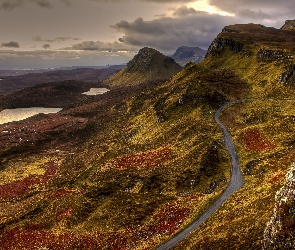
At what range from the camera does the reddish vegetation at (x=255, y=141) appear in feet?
228

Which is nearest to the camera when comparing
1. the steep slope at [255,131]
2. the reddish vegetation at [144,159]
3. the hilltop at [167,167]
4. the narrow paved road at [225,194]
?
the steep slope at [255,131]

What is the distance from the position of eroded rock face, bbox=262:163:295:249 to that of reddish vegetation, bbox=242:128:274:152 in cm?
4298

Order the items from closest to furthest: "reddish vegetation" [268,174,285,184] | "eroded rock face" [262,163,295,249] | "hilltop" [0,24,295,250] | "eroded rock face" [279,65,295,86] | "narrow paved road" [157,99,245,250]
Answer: "eroded rock face" [262,163,295,249] < "narrow paved road" [157,99,245,250] < "hilltop" [0,24,295,250] < "reddish vegetation" [268,174,285,184] < "eroded rock face" [279,65,295,86]

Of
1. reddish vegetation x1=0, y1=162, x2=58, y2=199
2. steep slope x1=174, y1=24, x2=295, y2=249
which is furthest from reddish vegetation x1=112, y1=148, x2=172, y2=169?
reddish vegetation x1=0, y1=162, x2=58, y2=199

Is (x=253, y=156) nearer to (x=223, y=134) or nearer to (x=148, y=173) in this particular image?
(x=223, y=134)

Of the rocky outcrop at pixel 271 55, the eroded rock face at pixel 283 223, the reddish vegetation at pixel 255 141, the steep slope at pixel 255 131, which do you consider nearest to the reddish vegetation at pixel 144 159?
the steep slope at pixel 255 131

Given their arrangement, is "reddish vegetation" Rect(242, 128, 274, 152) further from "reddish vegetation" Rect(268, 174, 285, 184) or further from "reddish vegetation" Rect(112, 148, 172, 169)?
"reddish vegetation" Rect(112, 148, 172, 169)

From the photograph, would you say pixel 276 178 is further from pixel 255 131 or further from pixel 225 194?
pixel 255 131

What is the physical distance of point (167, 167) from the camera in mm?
71188

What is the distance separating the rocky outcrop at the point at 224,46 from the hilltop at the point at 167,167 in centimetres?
108

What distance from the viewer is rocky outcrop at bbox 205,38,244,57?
487 ft

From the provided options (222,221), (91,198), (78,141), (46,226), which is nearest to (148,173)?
(91,198)

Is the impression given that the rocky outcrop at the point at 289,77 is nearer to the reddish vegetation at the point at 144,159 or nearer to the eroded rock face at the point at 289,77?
the eroded rock face at the point at 289,77

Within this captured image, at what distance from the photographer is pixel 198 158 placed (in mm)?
68562
